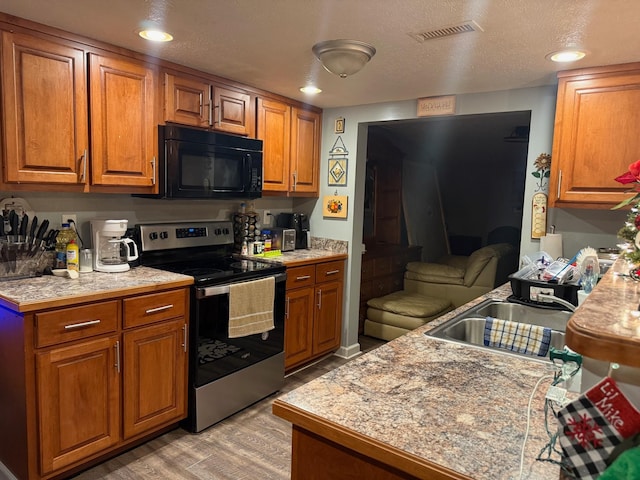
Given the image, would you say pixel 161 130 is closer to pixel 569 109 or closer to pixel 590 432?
pixel 569 109

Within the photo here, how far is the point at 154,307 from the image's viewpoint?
91.1 inches

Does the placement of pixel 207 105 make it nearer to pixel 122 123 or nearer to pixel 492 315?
pixel 122 123

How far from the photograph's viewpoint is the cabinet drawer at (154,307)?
2.21m

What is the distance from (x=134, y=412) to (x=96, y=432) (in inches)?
7.9

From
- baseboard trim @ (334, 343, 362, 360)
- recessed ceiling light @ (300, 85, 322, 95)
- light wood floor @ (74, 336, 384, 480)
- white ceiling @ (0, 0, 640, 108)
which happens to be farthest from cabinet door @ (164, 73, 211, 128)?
baseboard trim @ (334, 343, 362, 360)

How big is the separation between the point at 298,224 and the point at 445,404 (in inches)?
109

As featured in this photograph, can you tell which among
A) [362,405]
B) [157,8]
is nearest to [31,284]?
[157,8]

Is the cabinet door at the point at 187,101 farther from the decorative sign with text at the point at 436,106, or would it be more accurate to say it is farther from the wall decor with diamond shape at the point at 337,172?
the decorative sign with text at the point at 436,106

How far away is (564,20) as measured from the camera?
1814 mm

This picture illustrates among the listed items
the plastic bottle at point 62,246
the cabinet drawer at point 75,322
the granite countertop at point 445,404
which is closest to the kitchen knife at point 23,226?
the plastic bottle at point 62,246

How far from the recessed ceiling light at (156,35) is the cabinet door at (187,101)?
37cm

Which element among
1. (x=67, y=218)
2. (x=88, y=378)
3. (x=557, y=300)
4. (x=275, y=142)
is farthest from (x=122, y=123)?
(x=557, y=300)

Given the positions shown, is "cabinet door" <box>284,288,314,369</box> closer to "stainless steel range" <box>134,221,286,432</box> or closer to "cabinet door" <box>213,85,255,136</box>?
"stainless steel range" <box>134,221,286,432</box>

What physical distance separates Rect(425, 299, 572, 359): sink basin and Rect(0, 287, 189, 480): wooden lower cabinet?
1.43 metres
